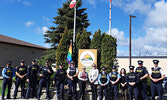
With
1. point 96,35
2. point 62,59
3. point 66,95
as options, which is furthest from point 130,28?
point 66,95

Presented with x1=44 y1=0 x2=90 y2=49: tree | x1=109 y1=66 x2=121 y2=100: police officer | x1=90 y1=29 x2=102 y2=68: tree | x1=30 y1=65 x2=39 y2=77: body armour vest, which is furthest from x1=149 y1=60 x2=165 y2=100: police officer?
x1=44 y1=0 x2=90 y2=49: tree

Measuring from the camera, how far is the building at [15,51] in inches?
896

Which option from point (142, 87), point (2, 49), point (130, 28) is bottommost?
point (142, 87)

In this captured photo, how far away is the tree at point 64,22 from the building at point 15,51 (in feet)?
15.9

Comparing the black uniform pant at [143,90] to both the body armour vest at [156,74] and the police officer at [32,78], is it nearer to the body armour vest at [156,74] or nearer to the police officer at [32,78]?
the body armour vest at [156,74]

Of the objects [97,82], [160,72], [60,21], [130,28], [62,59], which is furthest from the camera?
[60,21]

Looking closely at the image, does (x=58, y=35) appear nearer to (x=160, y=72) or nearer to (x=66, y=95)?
(x=66, y=95)

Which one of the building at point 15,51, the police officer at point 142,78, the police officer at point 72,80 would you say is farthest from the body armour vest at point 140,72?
the building at point 15,51

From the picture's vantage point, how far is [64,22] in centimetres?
2381

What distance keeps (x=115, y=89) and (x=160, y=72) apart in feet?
7.03

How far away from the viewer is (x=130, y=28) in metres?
14.4

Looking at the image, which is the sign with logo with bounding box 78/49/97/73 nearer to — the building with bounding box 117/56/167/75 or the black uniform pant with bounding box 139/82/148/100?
the black uniform pant with bounding box 139/82/148/100

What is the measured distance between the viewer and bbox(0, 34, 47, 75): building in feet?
74.7

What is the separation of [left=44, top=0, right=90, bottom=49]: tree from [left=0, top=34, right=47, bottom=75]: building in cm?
485
